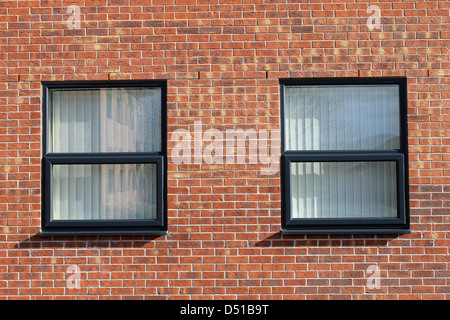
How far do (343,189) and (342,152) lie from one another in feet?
1.20

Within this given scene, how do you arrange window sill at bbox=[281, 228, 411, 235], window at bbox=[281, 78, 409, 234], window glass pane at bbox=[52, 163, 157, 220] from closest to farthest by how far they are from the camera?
window sill at bbox=[281, 228, 411, 235], window at bbox=[281, 78, 409, 234], window glass pane at bbox=[52, 163, 157, 220]

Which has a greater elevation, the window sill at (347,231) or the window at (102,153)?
the window at (102,153)

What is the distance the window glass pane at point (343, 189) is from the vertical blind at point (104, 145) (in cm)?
145

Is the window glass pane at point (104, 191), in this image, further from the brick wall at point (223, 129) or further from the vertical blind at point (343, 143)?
the vertical blind at point (343, 143)

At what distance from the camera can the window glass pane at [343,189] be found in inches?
216

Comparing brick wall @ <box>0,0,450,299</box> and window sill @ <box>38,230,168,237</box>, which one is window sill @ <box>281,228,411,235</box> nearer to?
brick wall @ <box>0,0,450,299</box>

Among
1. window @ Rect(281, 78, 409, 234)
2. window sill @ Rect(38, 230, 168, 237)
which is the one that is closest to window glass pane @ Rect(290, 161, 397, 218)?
window @ Rect(281, 78, 409, 234)

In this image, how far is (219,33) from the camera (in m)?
5.51

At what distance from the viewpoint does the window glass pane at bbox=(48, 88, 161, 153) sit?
220 inches

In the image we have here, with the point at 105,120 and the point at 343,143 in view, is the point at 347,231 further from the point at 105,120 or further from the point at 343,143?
the point at 105,120

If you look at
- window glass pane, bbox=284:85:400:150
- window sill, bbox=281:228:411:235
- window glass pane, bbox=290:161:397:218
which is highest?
window glass pane, bbox=284:85:400:150

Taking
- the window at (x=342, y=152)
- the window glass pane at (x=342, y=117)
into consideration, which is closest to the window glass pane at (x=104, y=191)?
the window at (x=342, y=152)
